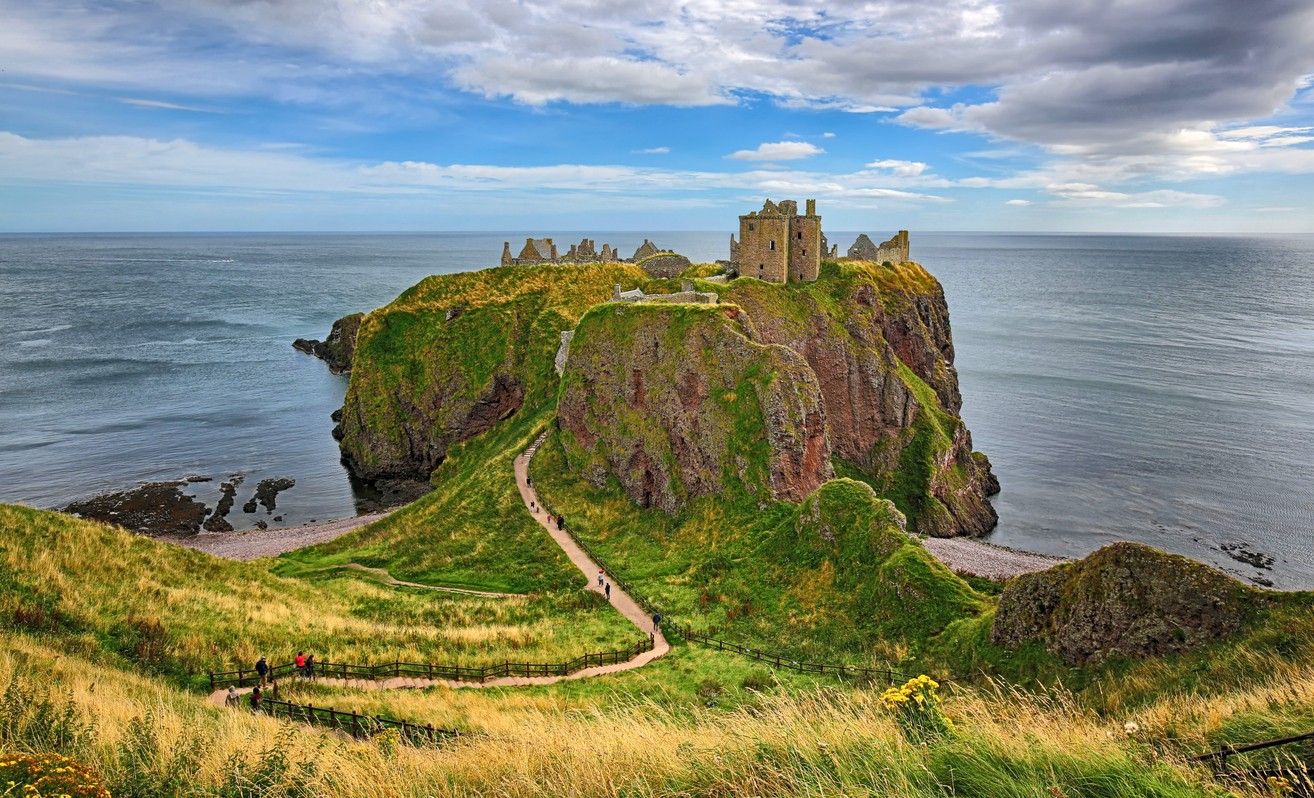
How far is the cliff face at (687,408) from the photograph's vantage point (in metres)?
42.3

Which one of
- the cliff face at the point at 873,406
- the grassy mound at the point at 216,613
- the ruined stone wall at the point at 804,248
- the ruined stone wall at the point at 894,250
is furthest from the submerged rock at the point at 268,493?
the ruined stone wall at the point at 894,250

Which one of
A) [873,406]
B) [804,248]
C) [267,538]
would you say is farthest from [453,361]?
[873,406]

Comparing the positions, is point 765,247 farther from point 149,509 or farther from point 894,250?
point 149,509

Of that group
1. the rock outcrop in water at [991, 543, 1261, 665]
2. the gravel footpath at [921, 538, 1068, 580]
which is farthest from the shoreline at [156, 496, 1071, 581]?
the rock outcrop in water at [991, 543, 1261, 665]

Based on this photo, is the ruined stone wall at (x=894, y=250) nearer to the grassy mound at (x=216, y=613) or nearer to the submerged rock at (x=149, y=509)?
the grassy mound at (x=216, y=613)

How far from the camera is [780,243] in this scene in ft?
212

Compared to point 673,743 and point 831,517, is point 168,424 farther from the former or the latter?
point 673,743

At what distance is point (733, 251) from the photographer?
71.6m

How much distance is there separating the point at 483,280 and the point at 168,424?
1576 inches

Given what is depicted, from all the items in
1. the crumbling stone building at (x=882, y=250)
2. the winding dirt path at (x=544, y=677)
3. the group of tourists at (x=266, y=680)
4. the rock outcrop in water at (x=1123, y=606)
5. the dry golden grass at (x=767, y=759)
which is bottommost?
the winding dirt path at (x=544, y=677)

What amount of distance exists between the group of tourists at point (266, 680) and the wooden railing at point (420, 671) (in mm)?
181

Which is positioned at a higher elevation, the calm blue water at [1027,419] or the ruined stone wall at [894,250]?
the ruined stone wall at [894,250]

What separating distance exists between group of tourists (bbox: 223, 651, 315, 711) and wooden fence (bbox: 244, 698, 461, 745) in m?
0.30

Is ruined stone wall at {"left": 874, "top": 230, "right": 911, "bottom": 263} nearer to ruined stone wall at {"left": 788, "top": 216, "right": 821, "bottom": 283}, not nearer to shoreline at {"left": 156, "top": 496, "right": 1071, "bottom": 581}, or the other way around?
ruined stone wall at {"left": 788, "top": 216, "right": 821, "bottom": 283}
